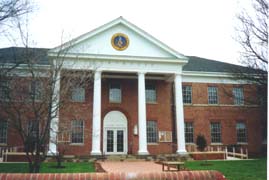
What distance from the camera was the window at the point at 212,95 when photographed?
27.9 metres

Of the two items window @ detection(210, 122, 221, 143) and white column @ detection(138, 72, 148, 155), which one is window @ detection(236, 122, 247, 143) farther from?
white column @ detection(138, 72, 148, 155)

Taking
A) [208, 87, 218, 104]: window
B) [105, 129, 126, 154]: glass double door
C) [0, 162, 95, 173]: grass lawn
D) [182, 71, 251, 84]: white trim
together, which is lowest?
[0, 162, 95, 173]: grass lawn

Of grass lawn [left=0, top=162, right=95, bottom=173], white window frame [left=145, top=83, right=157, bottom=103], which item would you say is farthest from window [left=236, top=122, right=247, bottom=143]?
grass lawn [left=0, top=162, right=95, bottom=173]

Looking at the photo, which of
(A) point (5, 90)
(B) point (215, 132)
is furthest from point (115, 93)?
(A) point (5, 90)

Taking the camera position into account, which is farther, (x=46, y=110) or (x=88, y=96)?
(x=88, y=96)

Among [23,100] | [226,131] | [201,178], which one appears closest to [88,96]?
[226,131]

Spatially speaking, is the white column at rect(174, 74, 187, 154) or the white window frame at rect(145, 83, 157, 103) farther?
the white window frame at rect(145, 83, 157, 103)

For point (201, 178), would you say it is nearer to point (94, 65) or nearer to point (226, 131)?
point (94, 65)

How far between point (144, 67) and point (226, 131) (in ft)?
35.1

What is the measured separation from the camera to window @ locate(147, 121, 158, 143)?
25.8 m

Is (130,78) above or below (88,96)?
above

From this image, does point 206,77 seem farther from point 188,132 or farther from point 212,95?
point 188,132

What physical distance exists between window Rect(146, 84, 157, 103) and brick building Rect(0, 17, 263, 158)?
0.09 m

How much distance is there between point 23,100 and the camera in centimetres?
1002
